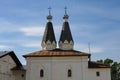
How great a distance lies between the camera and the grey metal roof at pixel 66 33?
37050mm

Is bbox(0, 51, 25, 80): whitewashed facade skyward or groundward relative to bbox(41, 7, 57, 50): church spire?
groundward

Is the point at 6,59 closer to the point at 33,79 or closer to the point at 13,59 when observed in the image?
the point at 13,59

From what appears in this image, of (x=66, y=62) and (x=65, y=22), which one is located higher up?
(x=65, y=22)

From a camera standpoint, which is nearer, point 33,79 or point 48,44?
point 33,79

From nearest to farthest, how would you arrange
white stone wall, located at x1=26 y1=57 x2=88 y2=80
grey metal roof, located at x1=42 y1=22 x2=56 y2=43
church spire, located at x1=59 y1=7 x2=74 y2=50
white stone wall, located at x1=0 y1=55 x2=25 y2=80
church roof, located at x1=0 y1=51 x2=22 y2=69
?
white stone wall, located at x1=26 y1=57 x2=88 y2=80 < white stone wall, located at x1=0 y1=55 x2=25 y2=80 < church roof, located at x1=0 y1=51 x2=22 y2=69 < church spire, located at x1=59 y1=7 x2=74 y2=50 < grey metal roof, located at x1=42 y1=22 x2=56 y2=43

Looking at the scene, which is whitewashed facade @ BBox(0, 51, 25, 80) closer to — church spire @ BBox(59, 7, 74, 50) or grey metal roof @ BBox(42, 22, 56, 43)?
grey metal roof @ BBox(42, 22, 56, 43)

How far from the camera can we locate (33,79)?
33.6 meters

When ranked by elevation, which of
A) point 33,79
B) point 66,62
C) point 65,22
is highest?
point 65,22

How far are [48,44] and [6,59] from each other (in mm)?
6433

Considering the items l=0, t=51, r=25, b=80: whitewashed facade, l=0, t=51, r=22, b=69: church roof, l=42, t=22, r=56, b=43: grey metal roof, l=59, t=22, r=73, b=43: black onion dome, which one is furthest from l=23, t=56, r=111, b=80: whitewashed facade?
l=59, t=22, r=73, b=43: black onion dome

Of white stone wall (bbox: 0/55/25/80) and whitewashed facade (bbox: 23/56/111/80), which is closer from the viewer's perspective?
whitewashed facade (bbox: 23/56/111/80)

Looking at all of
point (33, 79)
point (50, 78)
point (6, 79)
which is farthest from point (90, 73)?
point (6, 79)

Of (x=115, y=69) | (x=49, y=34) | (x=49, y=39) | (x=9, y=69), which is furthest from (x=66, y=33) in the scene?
(x=115, y=69)

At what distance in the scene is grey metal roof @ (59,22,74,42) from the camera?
3705cm
